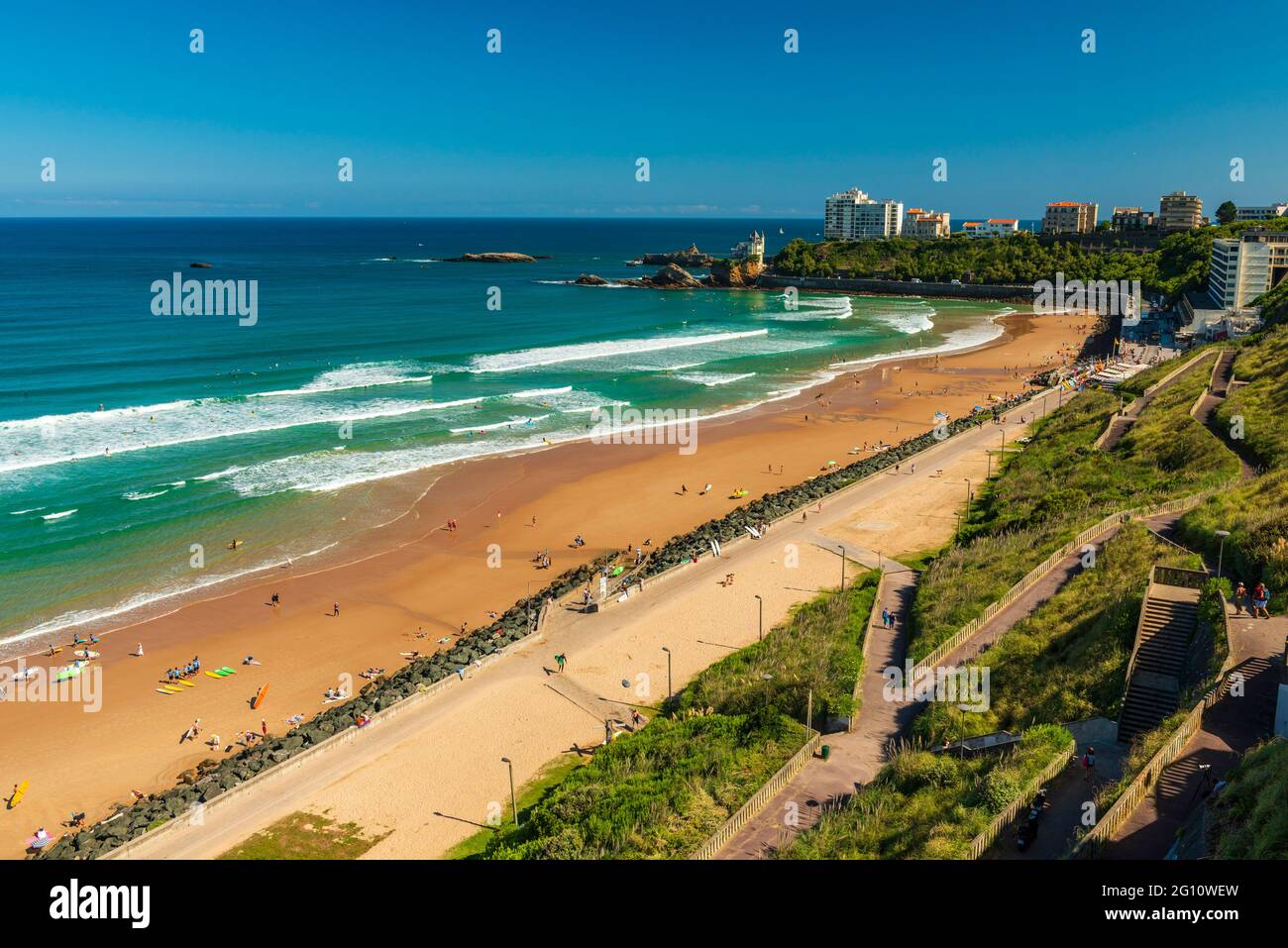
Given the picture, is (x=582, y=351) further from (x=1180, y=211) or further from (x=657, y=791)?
Answer: (x=1180, y=211)

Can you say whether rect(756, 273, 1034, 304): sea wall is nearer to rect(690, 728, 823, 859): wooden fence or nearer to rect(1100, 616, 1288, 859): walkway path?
rect(1100, 616, 1288, 859): walkway path

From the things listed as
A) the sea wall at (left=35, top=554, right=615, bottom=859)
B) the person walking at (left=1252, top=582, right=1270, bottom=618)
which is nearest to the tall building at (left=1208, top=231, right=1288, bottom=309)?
the person walking at (left=1252, top=582, right=1270, bottom=618)

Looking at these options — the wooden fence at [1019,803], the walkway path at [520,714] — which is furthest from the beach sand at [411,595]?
the wooden fence at [1019,803]

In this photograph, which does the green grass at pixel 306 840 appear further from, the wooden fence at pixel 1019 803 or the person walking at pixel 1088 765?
the person walking at pixel 1088 765

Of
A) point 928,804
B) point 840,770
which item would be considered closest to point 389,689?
point 840,770

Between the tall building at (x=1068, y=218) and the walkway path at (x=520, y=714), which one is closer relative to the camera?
the walkway path at (x=520, y=714)

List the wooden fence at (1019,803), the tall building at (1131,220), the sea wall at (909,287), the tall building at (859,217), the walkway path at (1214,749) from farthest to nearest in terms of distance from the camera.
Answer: the tall building at (859,217) < the tall building at (1131,220) < the sea wall at (909,287) < the wooden fence at (1019,803) < the walkway path at (1214,749)
